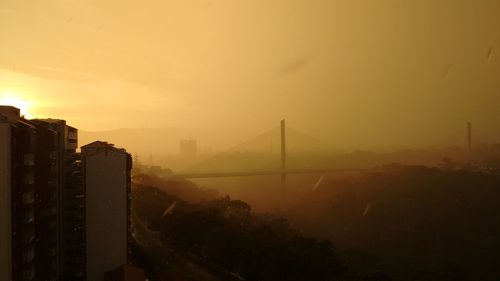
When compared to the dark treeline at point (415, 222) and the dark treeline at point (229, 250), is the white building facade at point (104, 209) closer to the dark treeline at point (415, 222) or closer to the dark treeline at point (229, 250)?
the dark treeline at point (229, 250)

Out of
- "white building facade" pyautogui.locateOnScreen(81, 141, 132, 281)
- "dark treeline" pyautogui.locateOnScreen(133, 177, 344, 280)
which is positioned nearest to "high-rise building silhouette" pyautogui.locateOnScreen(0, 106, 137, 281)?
"white building facade" pyautogui.locateOnScreen(81, 141, 132, 281)

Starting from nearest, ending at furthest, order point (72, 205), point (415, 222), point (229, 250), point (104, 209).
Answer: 1. point (72, 205)
2. point (104, 209)
3. point (229, 250)
4. point (415, 222)

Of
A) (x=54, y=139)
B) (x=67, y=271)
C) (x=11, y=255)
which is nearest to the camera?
(x=11, y=255)

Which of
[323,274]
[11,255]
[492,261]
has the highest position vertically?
[11,255]

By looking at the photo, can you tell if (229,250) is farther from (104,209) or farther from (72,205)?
(72,205)

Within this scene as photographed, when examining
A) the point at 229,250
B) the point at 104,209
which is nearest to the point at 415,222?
the point at 229,250

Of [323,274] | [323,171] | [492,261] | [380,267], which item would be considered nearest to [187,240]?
[323,274]

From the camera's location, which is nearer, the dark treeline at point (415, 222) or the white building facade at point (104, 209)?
the white building facade at point (104, 209)

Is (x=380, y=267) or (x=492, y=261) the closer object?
(x=380, y=267)

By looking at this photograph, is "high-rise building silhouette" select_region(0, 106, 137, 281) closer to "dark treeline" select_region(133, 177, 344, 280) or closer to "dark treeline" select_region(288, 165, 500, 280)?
"dark treeline" select_region(133, 177, 344, 280)

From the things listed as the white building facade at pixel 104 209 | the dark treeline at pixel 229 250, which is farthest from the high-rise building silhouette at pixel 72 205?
the dark treeline at pixel 229 250

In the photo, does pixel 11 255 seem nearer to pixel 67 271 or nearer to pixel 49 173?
pixel 49 173
